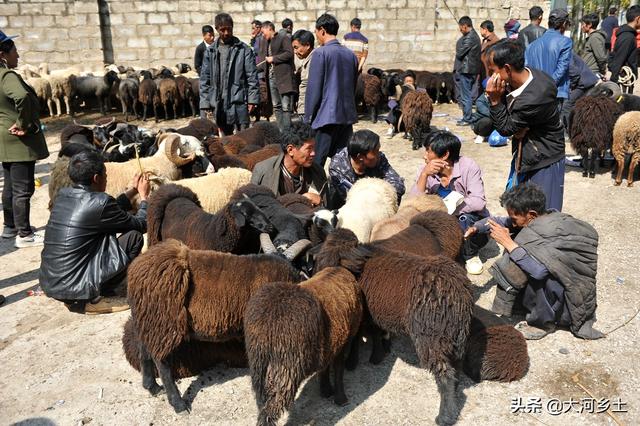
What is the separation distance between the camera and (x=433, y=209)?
15.1 feet

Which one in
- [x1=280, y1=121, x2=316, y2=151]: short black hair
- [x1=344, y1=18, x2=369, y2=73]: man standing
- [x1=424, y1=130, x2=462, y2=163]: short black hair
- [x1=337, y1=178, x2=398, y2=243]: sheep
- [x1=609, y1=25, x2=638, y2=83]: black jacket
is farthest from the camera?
[x1=344, y1=18, x2=369, y2=73]: man standing

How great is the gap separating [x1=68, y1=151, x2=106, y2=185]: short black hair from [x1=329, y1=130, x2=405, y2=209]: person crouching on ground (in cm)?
212

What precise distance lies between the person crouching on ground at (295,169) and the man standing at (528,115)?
64.8 inches

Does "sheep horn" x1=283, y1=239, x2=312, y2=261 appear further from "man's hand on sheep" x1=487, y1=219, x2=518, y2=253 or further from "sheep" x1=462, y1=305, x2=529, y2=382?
"man's hand on sheep" x1=487, y1=219, x2=518, y2=253

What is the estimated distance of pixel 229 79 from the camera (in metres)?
8.06

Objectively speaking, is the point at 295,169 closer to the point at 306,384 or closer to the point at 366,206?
the point at 366,206

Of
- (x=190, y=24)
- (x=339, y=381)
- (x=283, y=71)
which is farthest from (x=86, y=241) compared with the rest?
(x=190, y=24)

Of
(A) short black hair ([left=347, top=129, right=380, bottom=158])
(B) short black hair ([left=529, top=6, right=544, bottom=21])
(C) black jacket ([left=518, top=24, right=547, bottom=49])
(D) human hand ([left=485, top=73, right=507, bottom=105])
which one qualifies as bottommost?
(A) short black hair ([left=347, top=129, right=380, bottom=158])

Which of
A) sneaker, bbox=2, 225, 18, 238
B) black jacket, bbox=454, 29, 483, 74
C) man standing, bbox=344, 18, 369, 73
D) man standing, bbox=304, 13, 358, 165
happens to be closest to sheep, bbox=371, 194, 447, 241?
man standing, bbox=304, 13, 358, 165

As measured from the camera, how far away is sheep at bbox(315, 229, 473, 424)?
3.15 m

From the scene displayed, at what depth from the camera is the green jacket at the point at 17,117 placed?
5.87 metres

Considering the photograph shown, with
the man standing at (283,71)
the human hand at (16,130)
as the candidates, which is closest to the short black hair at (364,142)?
the human hand at (16,130)

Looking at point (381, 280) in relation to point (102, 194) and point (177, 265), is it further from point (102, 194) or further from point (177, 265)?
point (102, 194)

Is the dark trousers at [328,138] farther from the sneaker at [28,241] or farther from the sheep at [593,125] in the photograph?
the sheep at [593,125]
